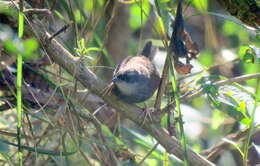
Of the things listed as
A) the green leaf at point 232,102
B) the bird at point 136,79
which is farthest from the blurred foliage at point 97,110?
the bird at point 136,79

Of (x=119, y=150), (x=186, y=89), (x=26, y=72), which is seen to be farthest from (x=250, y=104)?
(x=26, y=72)

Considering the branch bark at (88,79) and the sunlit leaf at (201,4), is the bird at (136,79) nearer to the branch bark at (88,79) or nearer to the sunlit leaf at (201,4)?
the branch bark at (88,79)

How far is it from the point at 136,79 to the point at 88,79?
1.08m

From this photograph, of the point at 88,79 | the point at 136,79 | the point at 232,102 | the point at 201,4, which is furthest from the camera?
the point at 136,79

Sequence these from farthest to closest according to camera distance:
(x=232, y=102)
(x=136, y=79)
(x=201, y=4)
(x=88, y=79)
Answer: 1. (x=136, y=79)
2. (x=201, y=4)
3. (x=232, y=102)
4. (x=88, y=79)

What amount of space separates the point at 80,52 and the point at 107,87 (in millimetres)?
274

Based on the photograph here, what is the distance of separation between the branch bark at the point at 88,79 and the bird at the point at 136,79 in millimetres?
404

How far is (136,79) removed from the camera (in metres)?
3.39

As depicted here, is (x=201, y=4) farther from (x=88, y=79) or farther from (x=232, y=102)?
(x=88, y=79)

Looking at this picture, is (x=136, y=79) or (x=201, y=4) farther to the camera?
(x=136, y=79)

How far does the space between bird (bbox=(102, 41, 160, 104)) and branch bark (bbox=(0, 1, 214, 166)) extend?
0.40m

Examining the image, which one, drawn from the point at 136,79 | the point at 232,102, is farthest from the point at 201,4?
the point at 136,79

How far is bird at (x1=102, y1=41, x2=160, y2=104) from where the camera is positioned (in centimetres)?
308

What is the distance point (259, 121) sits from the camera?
7.63 ft
